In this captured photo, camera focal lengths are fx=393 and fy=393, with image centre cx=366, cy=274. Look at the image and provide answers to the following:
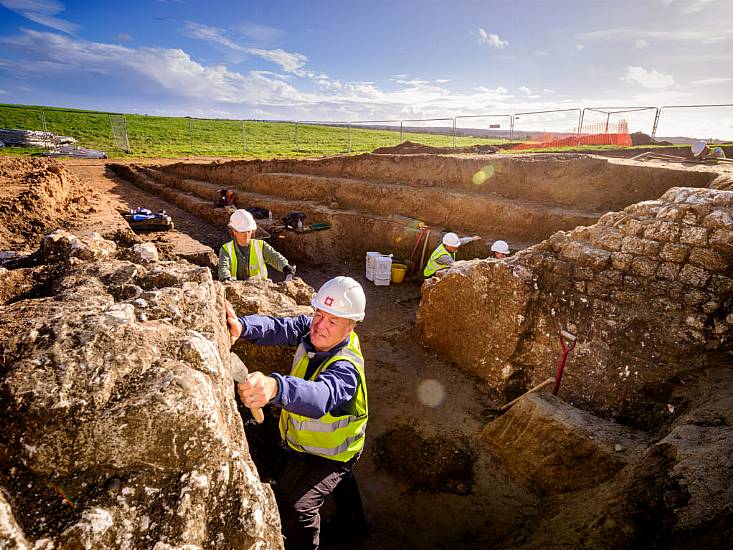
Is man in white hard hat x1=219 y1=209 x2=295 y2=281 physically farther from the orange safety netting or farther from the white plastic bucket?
the orange safety netting

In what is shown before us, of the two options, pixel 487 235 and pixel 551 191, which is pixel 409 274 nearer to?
pixel 487 235

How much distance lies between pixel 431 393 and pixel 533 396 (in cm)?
185

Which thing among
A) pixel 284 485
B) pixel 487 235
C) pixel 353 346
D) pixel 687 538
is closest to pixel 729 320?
pixel 687 538

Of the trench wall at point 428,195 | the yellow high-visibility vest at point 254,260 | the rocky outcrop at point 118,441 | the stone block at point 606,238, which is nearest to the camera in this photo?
the rocky outcrop at point 118,441

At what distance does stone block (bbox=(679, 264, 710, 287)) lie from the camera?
451cm

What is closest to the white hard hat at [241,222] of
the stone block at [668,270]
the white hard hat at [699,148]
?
the stone block at [668,270]

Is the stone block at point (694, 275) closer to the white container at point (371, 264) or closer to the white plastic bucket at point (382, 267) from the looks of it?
the white plastic bucket at point (382, 267)

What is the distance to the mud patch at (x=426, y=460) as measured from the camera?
450 centimetres

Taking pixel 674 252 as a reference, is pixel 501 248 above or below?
below

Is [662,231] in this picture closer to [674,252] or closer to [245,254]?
[674,252]

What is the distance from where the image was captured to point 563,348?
4.96 meters

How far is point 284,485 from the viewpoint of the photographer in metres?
3.74

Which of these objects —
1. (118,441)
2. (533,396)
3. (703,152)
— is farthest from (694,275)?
(703,152)

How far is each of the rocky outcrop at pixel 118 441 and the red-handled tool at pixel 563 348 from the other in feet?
13.2
